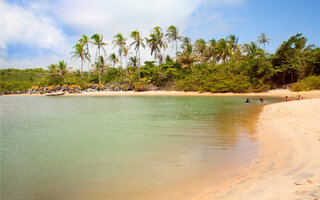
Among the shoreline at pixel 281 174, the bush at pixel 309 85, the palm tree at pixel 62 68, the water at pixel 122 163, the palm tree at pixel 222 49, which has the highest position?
the palm tree at pixel 222 49

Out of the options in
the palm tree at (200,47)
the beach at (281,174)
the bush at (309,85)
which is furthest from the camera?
the palm tree at (200,47)

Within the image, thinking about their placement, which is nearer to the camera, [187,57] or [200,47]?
[187,57]

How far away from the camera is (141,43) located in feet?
141

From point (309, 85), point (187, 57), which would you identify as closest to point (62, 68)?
point (187, 57)

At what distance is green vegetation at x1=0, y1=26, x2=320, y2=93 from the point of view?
28.7m

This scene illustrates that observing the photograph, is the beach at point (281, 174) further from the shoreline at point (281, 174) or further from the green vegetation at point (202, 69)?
the green vegetation at point (202, 69)

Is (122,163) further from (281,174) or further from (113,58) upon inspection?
(113,58)

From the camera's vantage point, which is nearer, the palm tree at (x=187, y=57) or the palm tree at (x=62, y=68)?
the palm tree at (x=187, y=57)

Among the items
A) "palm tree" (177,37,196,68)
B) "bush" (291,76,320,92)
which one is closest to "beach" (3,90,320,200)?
"bush" (291,76,320,92)

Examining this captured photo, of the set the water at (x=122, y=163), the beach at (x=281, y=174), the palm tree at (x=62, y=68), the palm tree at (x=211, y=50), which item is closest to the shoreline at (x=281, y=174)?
the beach at (x=281, y=174)

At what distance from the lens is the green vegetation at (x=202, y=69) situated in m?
28.7

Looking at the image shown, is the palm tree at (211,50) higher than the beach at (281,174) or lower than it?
higher

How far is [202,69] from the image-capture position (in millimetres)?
37469

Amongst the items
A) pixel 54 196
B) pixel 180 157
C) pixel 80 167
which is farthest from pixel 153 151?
pixel 54 196
